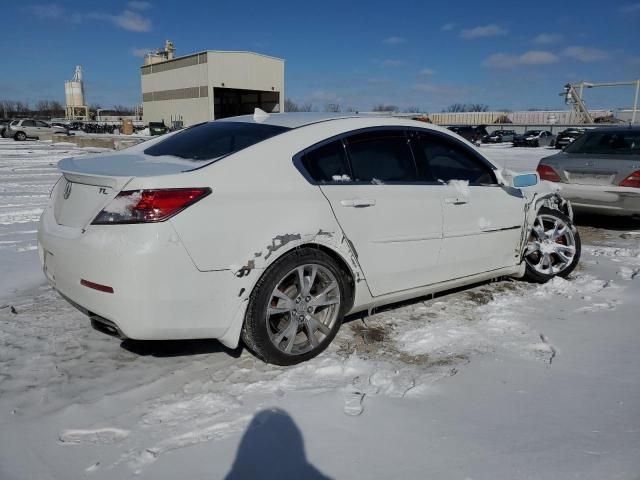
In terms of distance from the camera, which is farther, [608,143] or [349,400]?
[608,143]

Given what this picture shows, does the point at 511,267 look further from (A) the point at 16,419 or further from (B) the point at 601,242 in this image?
(A) the point at 16,419

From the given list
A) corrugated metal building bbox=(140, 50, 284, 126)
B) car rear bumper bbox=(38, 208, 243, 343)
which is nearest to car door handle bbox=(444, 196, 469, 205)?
car rear bumper bbox=(38, 208, 243, 343)

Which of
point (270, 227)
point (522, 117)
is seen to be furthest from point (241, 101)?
point (270, 227)

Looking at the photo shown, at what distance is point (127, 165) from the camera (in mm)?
3008

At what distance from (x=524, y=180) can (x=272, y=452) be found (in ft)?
10.2

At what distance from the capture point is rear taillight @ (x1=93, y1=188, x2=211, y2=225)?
2.58 m

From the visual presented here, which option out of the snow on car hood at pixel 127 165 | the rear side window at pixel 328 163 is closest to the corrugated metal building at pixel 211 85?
the snow on car hood at pixel 127 165

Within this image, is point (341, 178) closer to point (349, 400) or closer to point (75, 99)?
point (349, 400)

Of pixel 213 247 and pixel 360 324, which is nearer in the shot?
pixel 213 247

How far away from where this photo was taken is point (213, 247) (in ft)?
8.82

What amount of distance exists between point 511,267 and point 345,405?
2378 millimetres

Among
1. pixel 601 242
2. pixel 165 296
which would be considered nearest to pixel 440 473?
pixel 165 296

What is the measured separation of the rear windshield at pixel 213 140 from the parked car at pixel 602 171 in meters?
5.18

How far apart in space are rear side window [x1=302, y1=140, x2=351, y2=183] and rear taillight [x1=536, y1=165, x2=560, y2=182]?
16.3 feet
